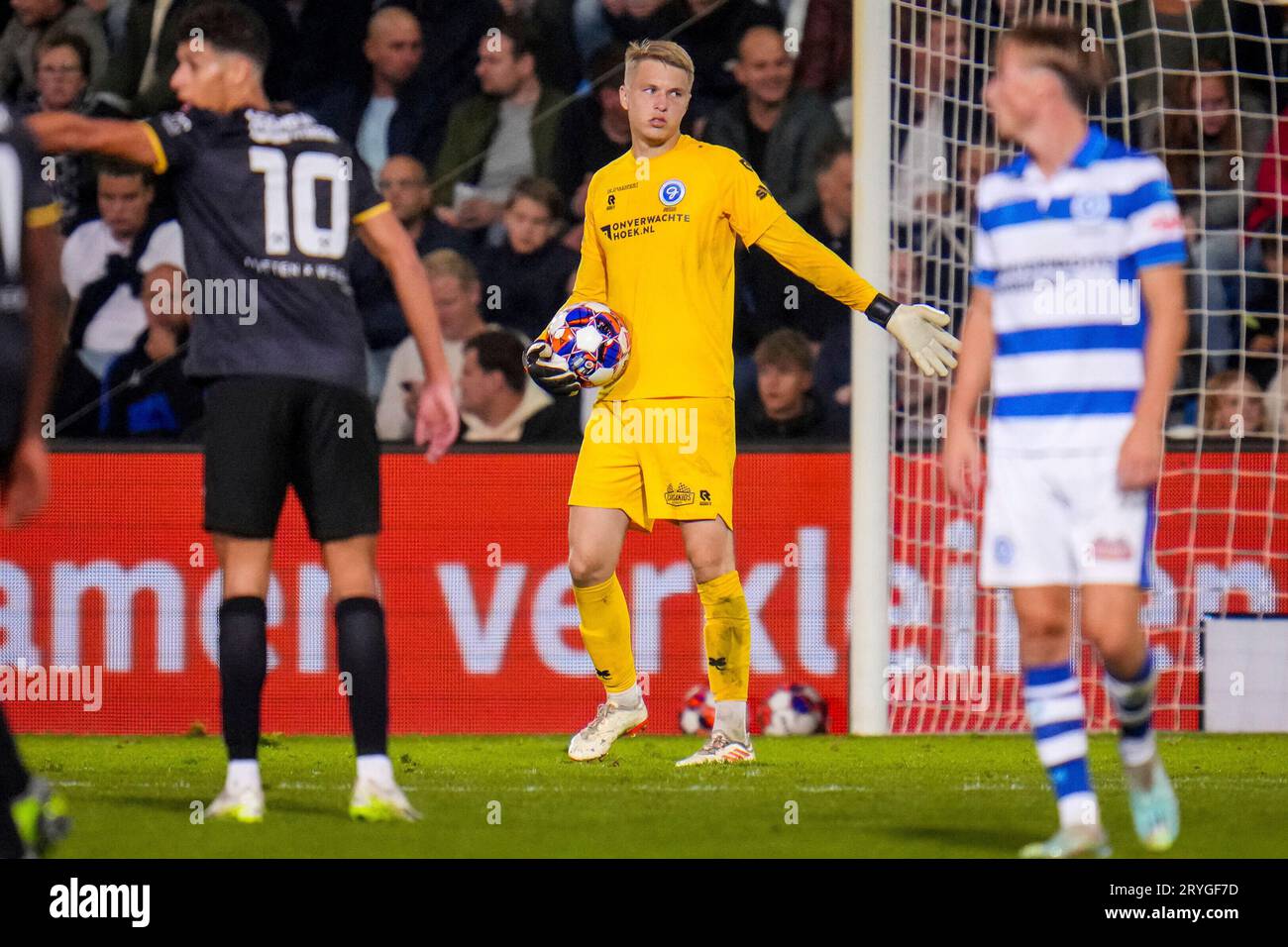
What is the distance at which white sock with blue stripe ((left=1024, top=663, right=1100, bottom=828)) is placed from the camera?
4.14 metres

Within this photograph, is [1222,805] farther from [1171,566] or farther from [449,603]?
[449,603]

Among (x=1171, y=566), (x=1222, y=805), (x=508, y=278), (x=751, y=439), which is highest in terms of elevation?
(x=508, y=278)

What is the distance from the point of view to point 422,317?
4855 mm

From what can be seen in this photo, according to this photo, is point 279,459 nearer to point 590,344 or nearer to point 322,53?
point 590,344

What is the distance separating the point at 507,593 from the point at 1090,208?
4.82 m

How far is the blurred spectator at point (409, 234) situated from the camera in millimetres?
9367

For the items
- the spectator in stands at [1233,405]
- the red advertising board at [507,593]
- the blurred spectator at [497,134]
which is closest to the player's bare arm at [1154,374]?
the red advertising board at [507,593]

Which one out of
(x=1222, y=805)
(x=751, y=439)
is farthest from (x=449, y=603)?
(x=1222, y=805)

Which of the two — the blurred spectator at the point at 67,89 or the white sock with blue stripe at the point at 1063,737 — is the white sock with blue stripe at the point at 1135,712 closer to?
the white sock with blue stripe at the point at 1063,737

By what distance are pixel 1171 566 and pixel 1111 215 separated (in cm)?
472

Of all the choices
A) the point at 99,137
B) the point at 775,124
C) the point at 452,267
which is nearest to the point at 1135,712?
the point at 99,137

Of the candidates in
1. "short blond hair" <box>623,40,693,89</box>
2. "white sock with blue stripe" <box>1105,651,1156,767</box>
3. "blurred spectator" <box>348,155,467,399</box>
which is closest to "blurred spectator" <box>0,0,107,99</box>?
"blurred spectator" <box>348,155,467,399</box>

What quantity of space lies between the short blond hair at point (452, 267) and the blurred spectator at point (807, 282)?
4.25 ft
